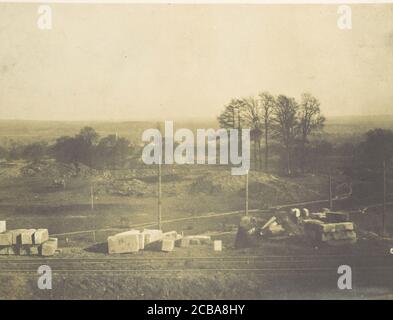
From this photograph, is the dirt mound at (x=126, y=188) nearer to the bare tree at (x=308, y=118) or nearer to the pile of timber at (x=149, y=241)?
the pile of timber at (x=149, y=241)

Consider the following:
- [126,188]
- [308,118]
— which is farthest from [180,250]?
[308,118]

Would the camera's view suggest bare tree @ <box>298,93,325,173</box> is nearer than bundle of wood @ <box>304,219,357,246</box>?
No

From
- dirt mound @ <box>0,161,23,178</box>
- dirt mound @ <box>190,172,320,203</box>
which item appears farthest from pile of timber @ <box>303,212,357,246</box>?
dirt mound @ <box>0,161,23,178</box>

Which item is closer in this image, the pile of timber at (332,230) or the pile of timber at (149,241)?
the pile of timber at (149,241)

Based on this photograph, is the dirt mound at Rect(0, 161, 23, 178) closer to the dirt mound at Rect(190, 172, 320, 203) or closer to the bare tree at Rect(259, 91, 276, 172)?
the dirt mound at Rect(190, 172, 320, 203)

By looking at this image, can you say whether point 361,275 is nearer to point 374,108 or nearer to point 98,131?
point 374,108

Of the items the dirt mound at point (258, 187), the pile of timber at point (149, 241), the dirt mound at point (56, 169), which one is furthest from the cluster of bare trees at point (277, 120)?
the dirt mound at point (56, 169)

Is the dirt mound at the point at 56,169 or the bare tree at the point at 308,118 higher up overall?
the bare tree at the point at 308,118
